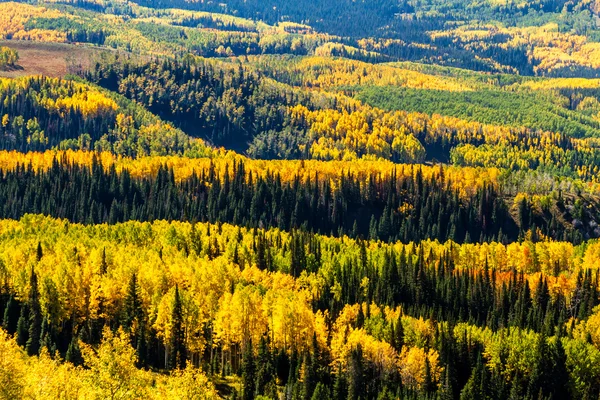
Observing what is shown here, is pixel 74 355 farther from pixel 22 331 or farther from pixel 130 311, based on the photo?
pixel 130 311

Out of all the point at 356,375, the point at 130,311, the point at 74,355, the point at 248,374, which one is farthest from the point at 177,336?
the point at 356,375

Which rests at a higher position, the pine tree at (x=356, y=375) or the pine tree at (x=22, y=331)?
the pine tree at (x=22, y=331)

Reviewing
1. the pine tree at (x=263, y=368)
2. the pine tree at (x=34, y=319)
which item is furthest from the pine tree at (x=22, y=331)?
the pine tree at (x=263, y=368)

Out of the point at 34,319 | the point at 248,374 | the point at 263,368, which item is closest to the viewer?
the point at 248,374

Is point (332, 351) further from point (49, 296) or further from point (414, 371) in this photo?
point (49, 296)

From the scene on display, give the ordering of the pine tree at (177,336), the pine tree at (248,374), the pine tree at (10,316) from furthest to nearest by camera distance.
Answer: the pine tree at (10,316)
the pine tree at (177,336)
the pine tree at (248,374)

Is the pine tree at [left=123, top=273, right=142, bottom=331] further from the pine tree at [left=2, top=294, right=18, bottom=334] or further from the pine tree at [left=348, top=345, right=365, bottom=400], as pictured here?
the pine tree at [left=348, top=345, right=365, bottom=400]

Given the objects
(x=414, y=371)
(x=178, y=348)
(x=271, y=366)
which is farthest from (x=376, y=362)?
(x=178, y=348)

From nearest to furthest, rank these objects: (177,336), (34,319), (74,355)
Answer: (74,355) < (34,319) < (177,336)

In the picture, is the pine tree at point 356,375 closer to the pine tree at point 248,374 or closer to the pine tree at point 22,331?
the pine tree at point 248,374

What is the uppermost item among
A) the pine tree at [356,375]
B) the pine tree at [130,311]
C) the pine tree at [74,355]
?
the pine tree at [130,311]

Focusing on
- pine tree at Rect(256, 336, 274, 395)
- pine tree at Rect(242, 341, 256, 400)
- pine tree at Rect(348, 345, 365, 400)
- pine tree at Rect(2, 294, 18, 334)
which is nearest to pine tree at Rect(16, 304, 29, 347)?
pine tree at Rect(2, 294, 18, 334)
